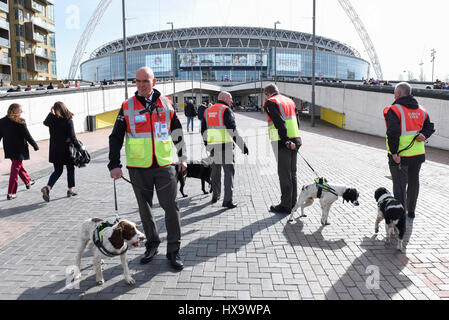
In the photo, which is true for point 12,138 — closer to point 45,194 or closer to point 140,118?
point 45,194

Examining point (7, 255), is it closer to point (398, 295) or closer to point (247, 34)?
point (398, 295)

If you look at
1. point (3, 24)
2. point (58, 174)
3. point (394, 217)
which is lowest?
point (394, 217)

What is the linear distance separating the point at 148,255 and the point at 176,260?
1.30 ft

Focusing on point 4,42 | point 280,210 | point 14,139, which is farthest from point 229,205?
point 4,42

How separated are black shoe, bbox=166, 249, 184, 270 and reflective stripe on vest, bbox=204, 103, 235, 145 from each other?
2.86 metres

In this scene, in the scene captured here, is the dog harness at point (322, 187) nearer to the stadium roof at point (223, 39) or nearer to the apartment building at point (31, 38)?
the apartment building at point (31, 38)

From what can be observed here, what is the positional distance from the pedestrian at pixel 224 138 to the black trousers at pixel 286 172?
87 cm

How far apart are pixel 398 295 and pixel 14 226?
5.22 meters

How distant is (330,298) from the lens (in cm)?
339

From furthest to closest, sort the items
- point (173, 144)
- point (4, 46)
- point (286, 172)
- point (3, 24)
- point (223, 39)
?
point (223, 39), point (4, 46), point (3, 24), point (286, 172), point (173, 144)

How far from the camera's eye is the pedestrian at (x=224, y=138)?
21.3 ft

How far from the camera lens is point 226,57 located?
339 feet

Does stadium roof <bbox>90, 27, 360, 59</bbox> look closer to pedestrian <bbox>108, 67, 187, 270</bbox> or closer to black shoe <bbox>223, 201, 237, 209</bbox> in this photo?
black shoe <bbox>223, 201, 237, 209</bbox>

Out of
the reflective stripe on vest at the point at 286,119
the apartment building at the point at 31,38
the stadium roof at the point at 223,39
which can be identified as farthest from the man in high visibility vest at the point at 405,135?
the stadium roof at the point at 223,39
